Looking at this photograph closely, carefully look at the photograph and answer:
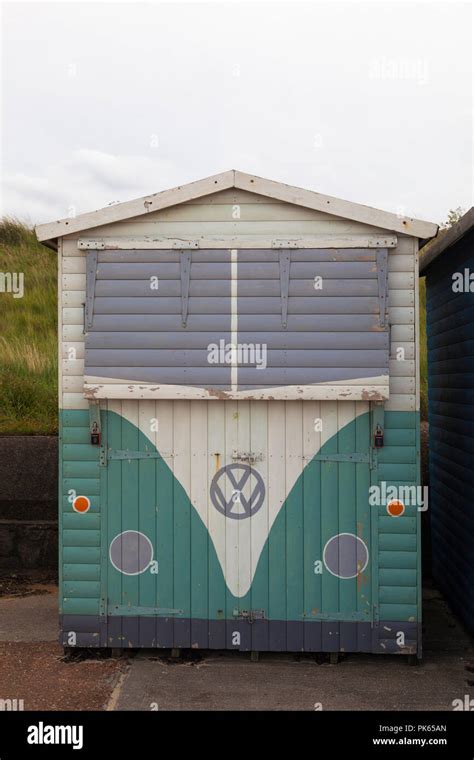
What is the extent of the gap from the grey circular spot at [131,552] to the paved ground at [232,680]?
74 centimetres

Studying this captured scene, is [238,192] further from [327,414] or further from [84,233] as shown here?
[327,414]

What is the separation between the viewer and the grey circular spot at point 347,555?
19.8 ft

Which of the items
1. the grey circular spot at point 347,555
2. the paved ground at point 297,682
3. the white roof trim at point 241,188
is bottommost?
the paved ground at point 297,682

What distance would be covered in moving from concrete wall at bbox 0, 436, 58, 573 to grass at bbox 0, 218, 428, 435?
0.35 metres

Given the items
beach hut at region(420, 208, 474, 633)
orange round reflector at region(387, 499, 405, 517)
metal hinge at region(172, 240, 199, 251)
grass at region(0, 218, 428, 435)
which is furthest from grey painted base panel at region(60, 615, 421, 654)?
grass at region(0, 218, 428, 435)

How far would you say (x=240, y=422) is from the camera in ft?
20.0

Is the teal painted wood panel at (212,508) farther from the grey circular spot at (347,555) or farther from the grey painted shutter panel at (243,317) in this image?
the grey painted shutter panel at (243,317)

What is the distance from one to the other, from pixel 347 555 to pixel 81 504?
2.12 meters

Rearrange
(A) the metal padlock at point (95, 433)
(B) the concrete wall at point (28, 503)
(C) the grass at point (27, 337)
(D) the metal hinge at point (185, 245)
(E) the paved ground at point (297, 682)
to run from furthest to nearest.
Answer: (C) the grass at point (27, 337)
(B) the concrete wall at point (28, 503)
(A) the metal padlock at point (95, 433)
(D) the metal hinge at point (185, 245)
(E) the paved ground at point (297, 682)

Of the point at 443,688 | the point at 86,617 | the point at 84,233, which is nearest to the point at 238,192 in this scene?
the point at 84,233

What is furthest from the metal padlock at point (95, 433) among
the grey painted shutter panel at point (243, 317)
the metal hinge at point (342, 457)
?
the metal hinge at point (342, 457)

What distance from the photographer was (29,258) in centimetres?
1758

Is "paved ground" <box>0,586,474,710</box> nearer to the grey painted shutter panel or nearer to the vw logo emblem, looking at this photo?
the vw logo emblem

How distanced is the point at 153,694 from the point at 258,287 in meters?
3.06
